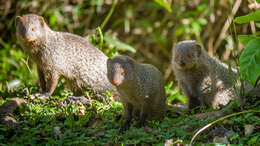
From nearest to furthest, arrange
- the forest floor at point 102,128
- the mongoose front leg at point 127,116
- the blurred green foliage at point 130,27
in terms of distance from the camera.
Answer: the forest floor at point 102,128, the mongoose front leg at point 127,116, the blurred green foliage at point 130,27

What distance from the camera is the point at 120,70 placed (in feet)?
13.7

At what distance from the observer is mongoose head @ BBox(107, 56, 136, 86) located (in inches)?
162

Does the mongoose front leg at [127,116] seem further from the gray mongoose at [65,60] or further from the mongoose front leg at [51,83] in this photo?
the mongoose front leg at [51,83]

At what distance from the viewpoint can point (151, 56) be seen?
34.8 feet

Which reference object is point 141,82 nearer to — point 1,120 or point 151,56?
point 1,120

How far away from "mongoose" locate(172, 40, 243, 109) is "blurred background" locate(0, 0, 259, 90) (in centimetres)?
352

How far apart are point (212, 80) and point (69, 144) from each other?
289 cm

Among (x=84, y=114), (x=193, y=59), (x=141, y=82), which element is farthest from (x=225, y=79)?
(x=84, y=114)

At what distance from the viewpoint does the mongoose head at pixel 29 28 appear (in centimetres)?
505

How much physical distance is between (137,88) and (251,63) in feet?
5.15

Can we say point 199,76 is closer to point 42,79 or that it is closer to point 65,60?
point 65,60

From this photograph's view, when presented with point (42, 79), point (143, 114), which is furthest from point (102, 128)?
point (42, 79)

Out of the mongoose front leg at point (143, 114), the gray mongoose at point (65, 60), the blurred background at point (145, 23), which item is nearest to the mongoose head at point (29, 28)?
the gray mongoose at point (65, 60)

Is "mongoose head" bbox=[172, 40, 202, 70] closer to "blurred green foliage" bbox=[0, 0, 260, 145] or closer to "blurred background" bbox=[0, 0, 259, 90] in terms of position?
"blurred green foliage" bbox=[0, 0, 260, 145]
